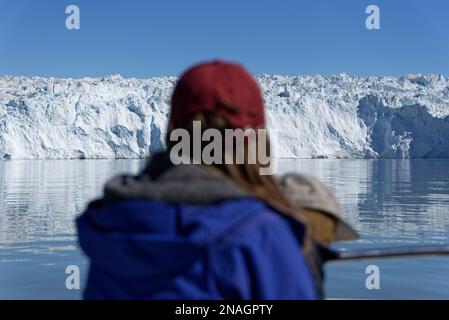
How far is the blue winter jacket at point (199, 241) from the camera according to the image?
0.89 meters

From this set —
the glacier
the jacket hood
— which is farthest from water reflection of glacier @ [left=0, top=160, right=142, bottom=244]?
the glacier

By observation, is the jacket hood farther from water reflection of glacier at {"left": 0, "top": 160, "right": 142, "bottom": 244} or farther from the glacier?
the glacier

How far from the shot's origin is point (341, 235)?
126 centimetres

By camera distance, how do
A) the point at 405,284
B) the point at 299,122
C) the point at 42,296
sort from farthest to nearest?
the point at 299,122
the point at 405,284
the point at 42,296

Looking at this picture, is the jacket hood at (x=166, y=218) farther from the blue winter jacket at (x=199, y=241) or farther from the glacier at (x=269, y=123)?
the glacier at (x=269, y=123)

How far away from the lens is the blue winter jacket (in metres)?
0.89

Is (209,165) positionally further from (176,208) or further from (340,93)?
(340,93)

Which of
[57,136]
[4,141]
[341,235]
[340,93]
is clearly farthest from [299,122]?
[341,235]

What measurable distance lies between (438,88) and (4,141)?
61986 mm

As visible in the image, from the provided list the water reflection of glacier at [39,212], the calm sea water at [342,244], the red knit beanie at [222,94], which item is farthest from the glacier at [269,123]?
the red knit beanie at [222,94]

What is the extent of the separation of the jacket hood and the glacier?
55.3 metres

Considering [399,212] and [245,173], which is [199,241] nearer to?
[245,173]

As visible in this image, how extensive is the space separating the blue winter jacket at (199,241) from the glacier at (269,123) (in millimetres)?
55306

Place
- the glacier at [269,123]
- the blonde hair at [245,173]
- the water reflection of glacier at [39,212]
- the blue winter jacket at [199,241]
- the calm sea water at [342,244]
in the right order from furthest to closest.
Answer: the glacier at [269,123] < the water reflection of glacier at [39,212] < the calm sea water at [342,244] < the blonde hair at [245,173] < the blue winter jacket at [199,241]
